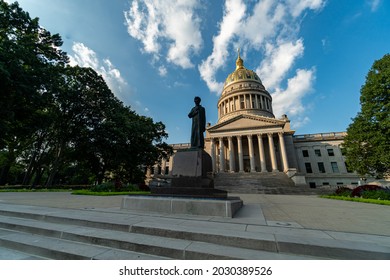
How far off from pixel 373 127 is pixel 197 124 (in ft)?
83.1

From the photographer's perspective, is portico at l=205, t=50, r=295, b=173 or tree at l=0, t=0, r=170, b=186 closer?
tree at l=0, t=0, r=170, b=186

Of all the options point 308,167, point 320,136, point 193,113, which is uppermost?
point 320,136

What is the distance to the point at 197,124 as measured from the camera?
9016 mm

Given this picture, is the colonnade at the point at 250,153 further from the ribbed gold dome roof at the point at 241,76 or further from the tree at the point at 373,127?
the ribbed gold dome roof at the point at 241,76

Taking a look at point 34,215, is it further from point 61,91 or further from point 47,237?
point 61,91

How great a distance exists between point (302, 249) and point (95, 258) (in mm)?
3749

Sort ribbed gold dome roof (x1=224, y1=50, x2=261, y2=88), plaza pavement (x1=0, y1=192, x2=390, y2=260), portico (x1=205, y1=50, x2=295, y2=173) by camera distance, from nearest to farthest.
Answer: plaza pavement (x1=0, y1=192, x2=390, y2=260)
portico (x1=205, y1=50, x2=295, y2=173)
ribbed gold dome roof (x1=224, y1=50, x2=261, y2=88)

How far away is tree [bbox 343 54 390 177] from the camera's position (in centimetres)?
1988

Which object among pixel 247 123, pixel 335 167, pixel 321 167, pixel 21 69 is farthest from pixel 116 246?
pixel 335 167

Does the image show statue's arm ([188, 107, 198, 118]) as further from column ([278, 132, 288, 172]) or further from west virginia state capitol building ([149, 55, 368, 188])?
column ([278, 132, 288, 172])

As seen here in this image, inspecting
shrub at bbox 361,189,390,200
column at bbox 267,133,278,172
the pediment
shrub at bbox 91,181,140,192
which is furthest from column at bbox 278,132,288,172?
shrub at bbox 91,181,140,192

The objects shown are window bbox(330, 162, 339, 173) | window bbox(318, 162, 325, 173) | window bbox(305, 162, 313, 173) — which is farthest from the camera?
window bbox(305, 162, 313, 173)

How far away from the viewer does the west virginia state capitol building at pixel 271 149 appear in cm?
3785

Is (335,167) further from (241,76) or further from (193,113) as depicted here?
(193,113)
